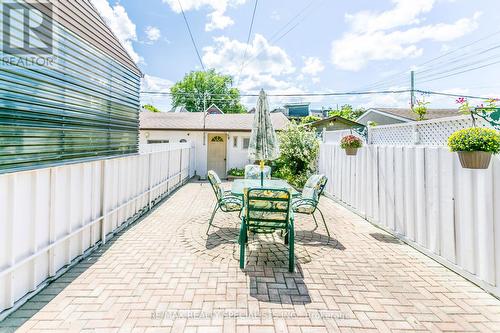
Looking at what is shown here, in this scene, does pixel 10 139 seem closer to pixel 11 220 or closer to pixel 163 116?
pixel 11 220

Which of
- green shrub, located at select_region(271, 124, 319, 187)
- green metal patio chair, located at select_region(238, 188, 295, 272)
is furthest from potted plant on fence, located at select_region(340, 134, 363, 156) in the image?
green shrub, located at select_region(271, 124, 319, 187)

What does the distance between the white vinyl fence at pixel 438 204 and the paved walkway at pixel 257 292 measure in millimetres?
272

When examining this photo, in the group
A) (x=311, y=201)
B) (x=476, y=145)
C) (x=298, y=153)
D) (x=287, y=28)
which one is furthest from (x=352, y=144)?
(x=287, y=28)

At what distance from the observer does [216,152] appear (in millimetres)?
15219

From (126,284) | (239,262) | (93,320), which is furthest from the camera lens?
(239,262)

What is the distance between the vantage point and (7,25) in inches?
104

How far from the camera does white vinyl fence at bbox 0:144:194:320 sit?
101 inches

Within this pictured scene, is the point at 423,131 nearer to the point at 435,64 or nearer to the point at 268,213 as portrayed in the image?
the point at 268,213

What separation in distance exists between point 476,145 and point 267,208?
266cm

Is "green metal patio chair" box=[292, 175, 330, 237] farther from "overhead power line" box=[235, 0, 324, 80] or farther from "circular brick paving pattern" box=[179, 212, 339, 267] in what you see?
"overhead power line" box=[235, 0, 324, 80]

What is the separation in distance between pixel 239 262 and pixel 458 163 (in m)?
3.44

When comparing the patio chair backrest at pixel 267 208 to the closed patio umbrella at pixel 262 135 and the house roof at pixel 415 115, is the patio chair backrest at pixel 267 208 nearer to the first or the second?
the closed patio umbrella at pixel 262 135

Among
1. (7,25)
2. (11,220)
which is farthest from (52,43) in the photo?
(11,220)

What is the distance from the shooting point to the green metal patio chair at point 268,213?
141 inches
